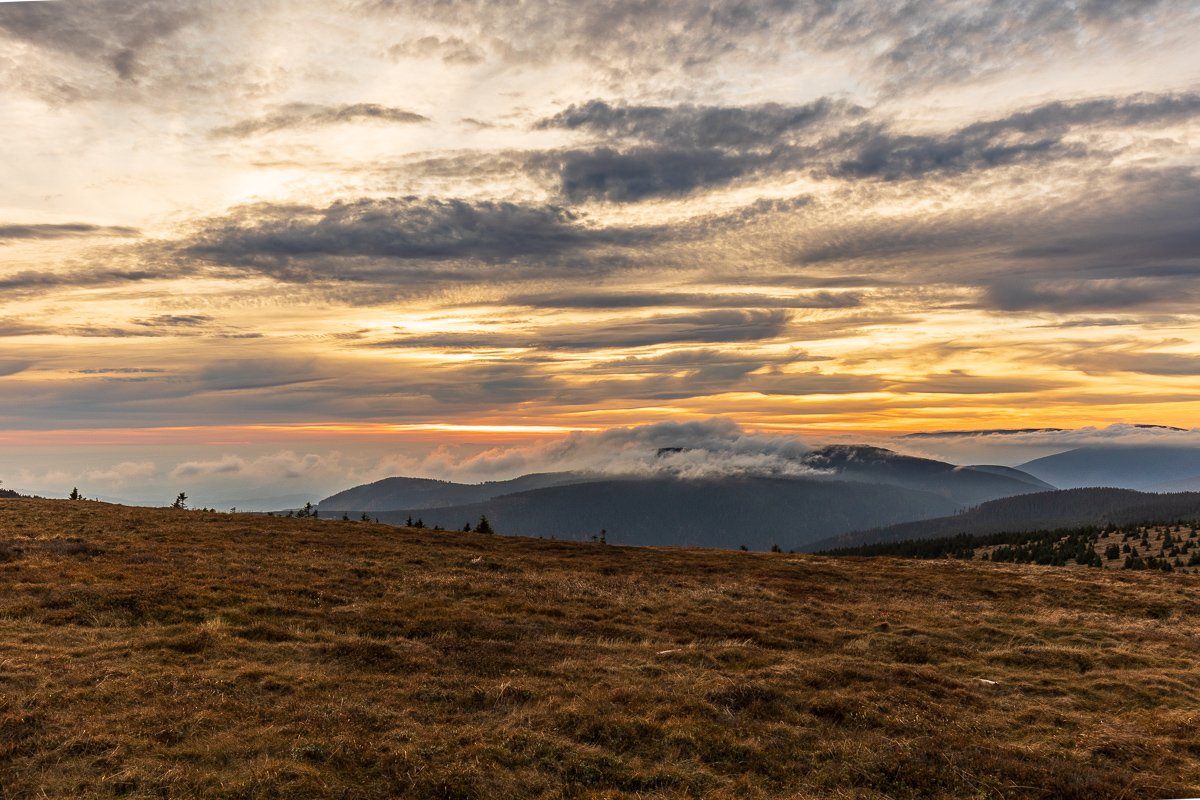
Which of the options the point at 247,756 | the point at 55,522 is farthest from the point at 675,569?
the point at 55,522

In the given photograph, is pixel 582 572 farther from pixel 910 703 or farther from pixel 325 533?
pixel 910 703

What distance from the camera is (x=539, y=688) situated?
18.3 metres

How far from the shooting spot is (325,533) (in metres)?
50.4

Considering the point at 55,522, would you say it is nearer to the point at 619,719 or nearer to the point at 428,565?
the point at 428,565

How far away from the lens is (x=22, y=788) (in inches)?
456

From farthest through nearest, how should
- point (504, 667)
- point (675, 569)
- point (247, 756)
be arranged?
point (675, 569) → point (504, 667) → point (247, 756)

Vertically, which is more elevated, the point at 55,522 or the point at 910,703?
the point at 55,522

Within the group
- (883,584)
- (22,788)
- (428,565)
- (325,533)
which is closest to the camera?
(22,788)

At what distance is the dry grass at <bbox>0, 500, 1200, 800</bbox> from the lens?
1327 centimetres

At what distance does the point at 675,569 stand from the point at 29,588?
113 ft

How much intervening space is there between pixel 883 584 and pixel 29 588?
44.0 m

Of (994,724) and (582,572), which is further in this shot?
(582,572)

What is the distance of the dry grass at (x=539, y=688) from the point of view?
13.3 meters

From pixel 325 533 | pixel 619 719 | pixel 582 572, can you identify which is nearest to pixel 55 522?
pixel 325 533
